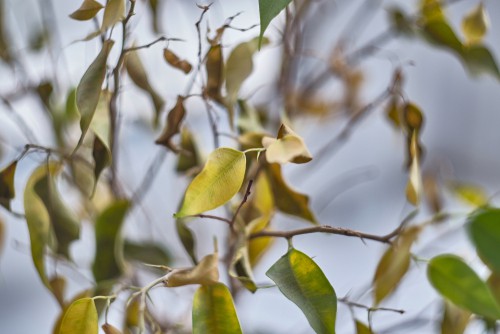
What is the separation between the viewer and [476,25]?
64 centimetres

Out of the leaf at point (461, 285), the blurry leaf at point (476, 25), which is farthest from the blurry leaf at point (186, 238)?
the blurry leaf at point (476, 25)

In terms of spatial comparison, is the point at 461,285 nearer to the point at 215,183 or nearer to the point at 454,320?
the point at 454,320

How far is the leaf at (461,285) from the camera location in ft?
1.50

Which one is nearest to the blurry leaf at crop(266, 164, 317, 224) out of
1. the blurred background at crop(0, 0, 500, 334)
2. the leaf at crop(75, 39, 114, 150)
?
the leaf at crop(75, 39, 114, 150)

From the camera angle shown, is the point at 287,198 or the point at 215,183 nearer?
the point at 215,183

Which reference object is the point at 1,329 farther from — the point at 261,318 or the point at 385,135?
the point at 385,135

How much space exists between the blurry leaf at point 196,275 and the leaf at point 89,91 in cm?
10

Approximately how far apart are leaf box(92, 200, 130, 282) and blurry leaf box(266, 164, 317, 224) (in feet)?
0.43

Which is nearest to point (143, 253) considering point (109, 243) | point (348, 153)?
point (109, 243)

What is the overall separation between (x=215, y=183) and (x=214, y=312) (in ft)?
0.25

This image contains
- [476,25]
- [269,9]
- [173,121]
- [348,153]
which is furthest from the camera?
[348,153]

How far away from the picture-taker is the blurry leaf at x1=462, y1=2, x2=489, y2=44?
636 mm

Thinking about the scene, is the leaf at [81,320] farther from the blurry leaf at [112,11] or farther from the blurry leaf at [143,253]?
the blurry leaf at [143,253]

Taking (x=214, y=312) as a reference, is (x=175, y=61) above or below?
above
